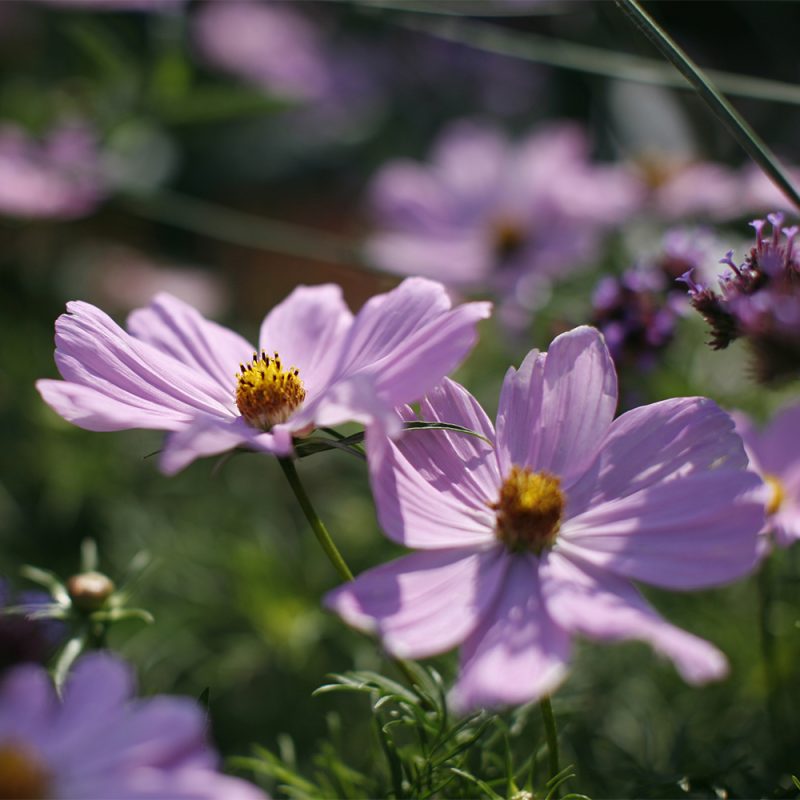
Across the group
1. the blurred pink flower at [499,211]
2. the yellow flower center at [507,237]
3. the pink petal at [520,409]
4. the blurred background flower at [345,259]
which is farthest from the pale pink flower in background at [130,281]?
the pink petal at [520,409]

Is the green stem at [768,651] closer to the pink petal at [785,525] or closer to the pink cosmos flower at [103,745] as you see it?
the pink petal at [785,525]

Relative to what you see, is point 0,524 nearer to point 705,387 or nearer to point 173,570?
point 173,570

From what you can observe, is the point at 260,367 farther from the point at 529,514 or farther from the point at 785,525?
the point at 785,525

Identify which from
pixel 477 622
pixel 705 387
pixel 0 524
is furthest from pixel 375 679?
pixel 0 524

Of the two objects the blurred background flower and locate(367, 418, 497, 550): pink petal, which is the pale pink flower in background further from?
locate(367, 418, 497, 550): pink petal

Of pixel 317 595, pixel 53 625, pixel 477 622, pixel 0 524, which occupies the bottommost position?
pixel 0 524

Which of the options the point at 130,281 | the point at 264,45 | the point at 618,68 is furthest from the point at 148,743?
the point at 264,45
